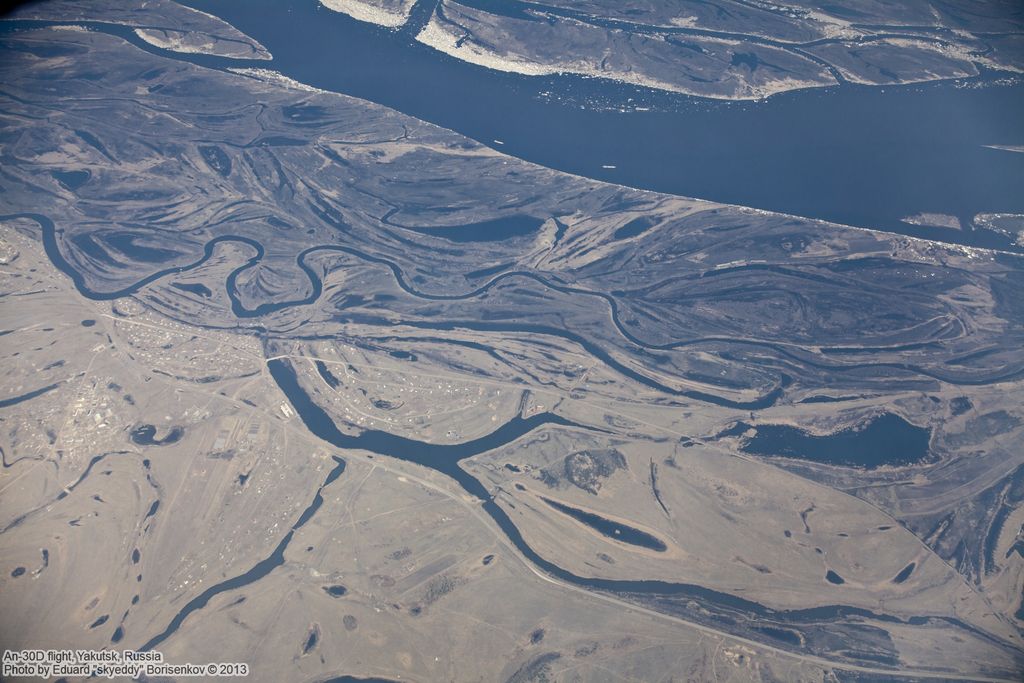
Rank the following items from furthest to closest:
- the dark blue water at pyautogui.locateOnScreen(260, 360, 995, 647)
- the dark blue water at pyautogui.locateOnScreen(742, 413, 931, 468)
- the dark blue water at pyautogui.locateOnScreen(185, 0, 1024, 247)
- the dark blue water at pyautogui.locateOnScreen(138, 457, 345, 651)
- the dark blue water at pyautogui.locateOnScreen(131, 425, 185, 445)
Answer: the dark blue water at pyautogui.locateOnScreen(185, 0, 1024, 247), the dark blue water at pyautogui.locateOnScreen(742, 413, 931, 468), the dark blue water at pyautogui.locateOnScreen(131, 425, 185, 445), the dark blue water at pyautogui.locateOnScreen(260, 360, 995, 647), the dark blue water at pyautogui.locateOnScreen(138, 457, 345, 651)

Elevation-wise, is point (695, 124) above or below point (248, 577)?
above

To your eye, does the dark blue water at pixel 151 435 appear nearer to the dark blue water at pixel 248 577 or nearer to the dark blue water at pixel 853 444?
the dark blue water at pixel 248 577

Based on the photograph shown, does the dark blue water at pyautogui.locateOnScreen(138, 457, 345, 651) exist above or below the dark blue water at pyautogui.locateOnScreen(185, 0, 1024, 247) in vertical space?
below

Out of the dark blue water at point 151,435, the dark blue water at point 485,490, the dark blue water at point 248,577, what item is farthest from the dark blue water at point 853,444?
the dark blue water at point 151,435

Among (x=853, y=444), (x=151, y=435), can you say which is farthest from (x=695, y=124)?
(x=151, y=435)

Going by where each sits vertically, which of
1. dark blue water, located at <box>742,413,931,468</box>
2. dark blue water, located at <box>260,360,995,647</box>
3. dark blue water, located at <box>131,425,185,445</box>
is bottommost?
dark blue water, located at <box>131,425,185,445</box>

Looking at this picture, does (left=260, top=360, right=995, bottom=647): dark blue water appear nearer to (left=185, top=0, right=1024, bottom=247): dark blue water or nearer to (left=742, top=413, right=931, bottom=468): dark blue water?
(left=742, top=413, right=931, bottom=468): dark blue water

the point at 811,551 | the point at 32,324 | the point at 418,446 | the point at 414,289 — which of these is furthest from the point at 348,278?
the point at 811,551

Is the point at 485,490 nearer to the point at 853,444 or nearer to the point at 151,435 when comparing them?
the point at 151,435

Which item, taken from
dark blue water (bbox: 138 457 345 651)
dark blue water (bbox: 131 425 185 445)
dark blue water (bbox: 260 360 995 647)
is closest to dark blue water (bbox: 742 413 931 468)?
dark blue water (bbox: 260 360 995 647)
